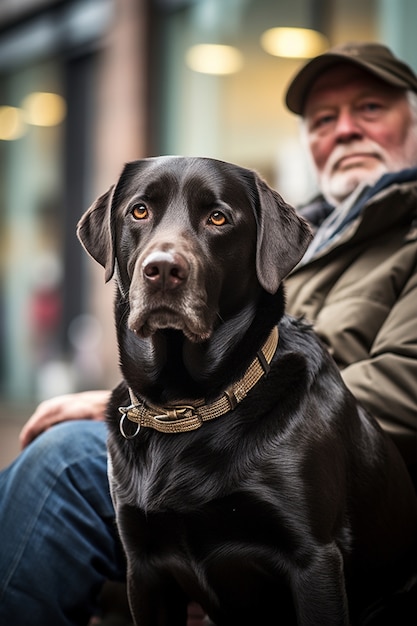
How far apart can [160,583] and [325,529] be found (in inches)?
17.1

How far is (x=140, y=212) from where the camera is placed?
225 centimetres

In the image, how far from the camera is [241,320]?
2248 mm

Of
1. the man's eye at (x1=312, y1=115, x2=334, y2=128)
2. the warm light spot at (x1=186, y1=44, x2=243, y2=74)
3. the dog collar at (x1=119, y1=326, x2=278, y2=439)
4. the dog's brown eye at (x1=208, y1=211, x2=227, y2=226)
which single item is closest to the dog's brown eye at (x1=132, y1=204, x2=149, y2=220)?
the dog's brown eye at (x1=208, y1=211, x2=227, y2=226)

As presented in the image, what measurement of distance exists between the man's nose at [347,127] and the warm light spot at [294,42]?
303 cm

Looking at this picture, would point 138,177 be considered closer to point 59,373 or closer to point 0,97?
point 59,373

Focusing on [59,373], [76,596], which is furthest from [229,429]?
[59,373]

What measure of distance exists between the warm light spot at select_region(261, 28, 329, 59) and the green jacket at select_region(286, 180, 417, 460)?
3588mm

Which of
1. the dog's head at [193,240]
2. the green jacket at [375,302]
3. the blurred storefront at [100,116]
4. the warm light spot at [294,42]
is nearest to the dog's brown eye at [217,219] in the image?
the dog's head at [193,240]

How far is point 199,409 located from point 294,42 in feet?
15.8

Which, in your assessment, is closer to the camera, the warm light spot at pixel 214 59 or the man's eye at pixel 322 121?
the man's eye at pixel 322 121

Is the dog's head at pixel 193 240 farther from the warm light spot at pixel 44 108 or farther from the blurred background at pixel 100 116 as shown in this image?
the warm light spot at pixel 44 108

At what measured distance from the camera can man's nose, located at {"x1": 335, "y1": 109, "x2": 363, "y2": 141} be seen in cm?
341

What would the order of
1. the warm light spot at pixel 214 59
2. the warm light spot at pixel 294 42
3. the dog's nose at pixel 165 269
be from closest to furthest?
the dog's nose at pixel 165 269 < the warm light spot at pixel 294 42 < the warm light spot at pixel 214 59

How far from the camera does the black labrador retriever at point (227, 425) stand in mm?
2076
